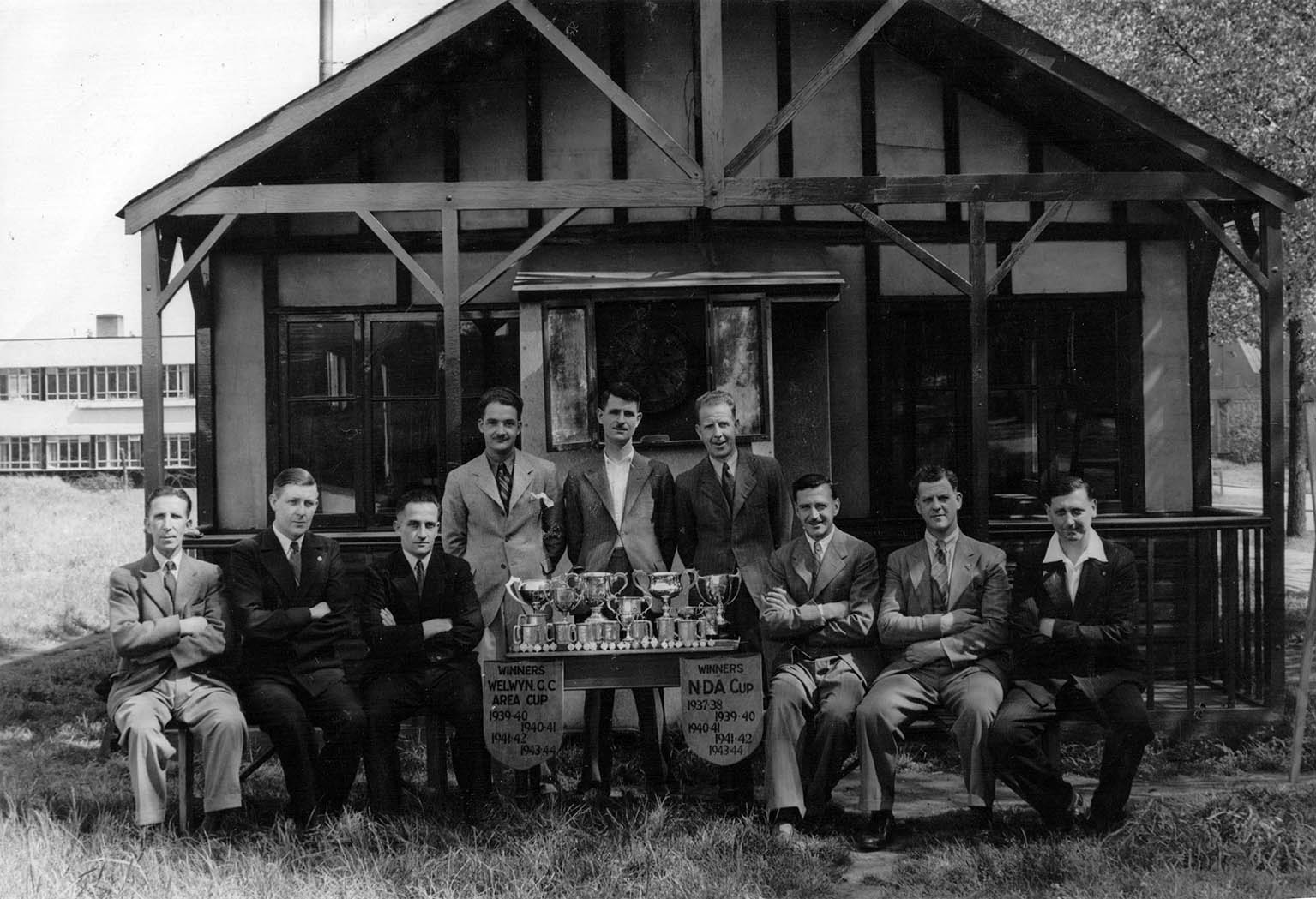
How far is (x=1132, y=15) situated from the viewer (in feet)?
35.7

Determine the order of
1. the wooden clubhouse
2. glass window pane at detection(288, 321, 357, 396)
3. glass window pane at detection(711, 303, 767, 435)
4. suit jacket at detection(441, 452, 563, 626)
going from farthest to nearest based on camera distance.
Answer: glass window pane at detection(288, 321, 357, 396) → the wooden clubhouse → glass window pane at detection(711, 303, 767, 435) → suit jacket at detection(441, 452, 563, 626)

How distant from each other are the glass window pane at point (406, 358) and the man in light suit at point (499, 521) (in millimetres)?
2739

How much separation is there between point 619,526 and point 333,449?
351cm

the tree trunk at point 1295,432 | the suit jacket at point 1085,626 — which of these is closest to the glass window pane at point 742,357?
the suit jacket at point 1085,626

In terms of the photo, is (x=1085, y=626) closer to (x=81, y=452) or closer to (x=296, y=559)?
(x=296, y=559)

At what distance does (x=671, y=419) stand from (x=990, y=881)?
12.9 feet

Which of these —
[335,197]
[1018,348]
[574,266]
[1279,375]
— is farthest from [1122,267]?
[335,197]

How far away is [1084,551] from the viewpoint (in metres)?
4.88

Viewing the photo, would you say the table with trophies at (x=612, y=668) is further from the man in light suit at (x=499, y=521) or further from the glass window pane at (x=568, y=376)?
the glass window pane at (x=568, y=376)

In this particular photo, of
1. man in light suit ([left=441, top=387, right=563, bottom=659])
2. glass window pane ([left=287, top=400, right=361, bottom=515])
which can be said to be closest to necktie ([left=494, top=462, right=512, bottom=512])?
man in light suit ([left=441, top=387, right=563, bottom=659])

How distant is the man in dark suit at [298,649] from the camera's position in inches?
189

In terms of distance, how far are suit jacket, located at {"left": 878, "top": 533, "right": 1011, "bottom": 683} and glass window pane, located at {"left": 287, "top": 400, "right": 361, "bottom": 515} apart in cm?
448

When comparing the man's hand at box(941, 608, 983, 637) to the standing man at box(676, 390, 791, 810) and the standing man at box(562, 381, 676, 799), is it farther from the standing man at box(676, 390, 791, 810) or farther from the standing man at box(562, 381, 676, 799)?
the standing man at box(562, 381, 676, 799)

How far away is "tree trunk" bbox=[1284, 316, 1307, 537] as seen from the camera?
11782 mm
